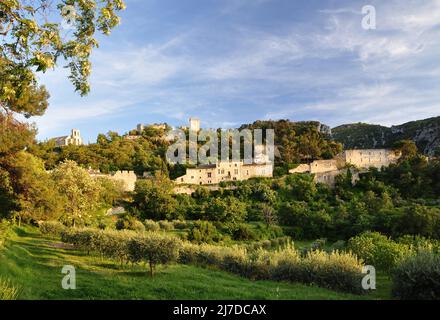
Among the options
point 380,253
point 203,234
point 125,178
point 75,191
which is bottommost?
point 203,234

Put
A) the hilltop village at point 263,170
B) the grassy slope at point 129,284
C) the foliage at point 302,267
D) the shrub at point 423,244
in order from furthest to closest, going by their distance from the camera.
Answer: the hilltop village at point 263,170 < the shrub at point 423,244 < the foliage at point 302,267 < the grassy slope at point 129,284

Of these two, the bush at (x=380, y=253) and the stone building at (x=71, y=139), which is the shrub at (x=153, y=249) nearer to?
the bush at (x=380, y=253)

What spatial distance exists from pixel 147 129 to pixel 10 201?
87.4m

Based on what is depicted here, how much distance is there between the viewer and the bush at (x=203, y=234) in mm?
30453

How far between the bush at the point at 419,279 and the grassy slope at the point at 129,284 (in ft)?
3.65

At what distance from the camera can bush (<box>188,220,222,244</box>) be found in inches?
1199

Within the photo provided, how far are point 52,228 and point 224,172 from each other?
43905mm

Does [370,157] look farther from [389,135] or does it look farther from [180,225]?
[180,225]

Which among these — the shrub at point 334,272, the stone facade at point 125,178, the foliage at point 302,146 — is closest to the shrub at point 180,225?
the stone facade at point 125,178

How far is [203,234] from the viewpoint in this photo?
31.5 metres

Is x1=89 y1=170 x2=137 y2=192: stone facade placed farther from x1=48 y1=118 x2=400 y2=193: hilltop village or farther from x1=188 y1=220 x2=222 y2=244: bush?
x1=188 y1=220 x2=222 y2=244: bush

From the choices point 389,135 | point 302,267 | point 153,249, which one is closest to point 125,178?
point 153,249

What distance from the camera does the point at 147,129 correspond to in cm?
10688

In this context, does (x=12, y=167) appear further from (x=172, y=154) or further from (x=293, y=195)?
(x=172, y=154)
